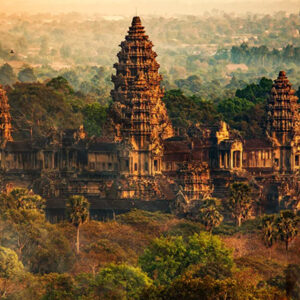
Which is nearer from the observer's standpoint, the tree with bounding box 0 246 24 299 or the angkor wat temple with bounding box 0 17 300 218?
the tree with bounding box 0 246 24 299

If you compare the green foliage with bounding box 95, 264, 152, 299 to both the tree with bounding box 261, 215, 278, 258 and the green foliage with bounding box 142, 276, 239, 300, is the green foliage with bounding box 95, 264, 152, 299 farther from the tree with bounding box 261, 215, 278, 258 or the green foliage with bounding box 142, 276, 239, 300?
the tree with bounding box 261, 215, 278, 258

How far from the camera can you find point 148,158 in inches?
6806

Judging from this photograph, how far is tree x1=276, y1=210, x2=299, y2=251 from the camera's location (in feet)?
450

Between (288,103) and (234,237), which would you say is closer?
(234,237)

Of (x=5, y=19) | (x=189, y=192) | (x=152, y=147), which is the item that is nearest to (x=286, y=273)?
(x=189, y=192)

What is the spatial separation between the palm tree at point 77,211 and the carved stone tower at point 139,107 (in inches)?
987

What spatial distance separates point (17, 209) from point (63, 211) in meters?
7.15

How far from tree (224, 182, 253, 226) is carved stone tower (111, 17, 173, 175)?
17739 millimetres

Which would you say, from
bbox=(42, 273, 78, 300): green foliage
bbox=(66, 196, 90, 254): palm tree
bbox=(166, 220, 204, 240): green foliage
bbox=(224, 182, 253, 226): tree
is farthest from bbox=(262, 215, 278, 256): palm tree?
bbox=(42, 273, 78, 300): green foliage

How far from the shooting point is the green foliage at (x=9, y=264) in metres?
121

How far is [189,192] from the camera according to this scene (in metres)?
163

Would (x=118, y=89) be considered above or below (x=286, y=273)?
above

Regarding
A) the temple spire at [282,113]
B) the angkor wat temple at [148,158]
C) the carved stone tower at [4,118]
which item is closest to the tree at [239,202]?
the angkor wat temple at [148,158]

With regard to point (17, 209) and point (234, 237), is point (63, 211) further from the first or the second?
point (234, 237)
